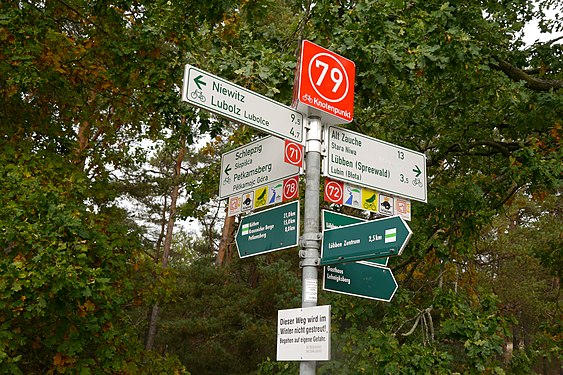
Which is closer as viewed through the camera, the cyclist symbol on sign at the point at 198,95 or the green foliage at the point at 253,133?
the cyclist symbol on sign at the point at 198,95

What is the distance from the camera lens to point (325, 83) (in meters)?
3.68

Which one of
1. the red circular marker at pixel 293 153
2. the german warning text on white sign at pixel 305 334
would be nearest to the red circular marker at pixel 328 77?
the red circular marker at pixel 293 153

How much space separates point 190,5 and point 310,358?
5248mm

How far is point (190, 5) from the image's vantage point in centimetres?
721

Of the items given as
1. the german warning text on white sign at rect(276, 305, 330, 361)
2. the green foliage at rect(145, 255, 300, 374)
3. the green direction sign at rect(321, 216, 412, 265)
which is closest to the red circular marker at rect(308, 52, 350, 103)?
the green direction sign at rect(321, 216, 412, 265)

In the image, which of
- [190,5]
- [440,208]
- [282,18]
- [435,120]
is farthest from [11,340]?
[282,18]

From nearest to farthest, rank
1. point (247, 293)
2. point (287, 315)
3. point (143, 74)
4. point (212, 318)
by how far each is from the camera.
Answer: point (287, 315)
point (143, 74)
point (212, 318)
point (247, 293)

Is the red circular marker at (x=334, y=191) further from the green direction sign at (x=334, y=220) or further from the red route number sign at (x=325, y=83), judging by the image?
the red route number sign at (x=325, y=83)

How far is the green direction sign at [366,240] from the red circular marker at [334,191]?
1.05 ft

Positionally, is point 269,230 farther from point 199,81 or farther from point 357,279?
point 199,81

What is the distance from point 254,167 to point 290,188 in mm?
397

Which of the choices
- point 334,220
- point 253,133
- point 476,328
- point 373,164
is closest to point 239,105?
point 334,220

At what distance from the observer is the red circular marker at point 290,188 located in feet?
12.0

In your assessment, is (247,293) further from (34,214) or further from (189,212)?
(34,214)
